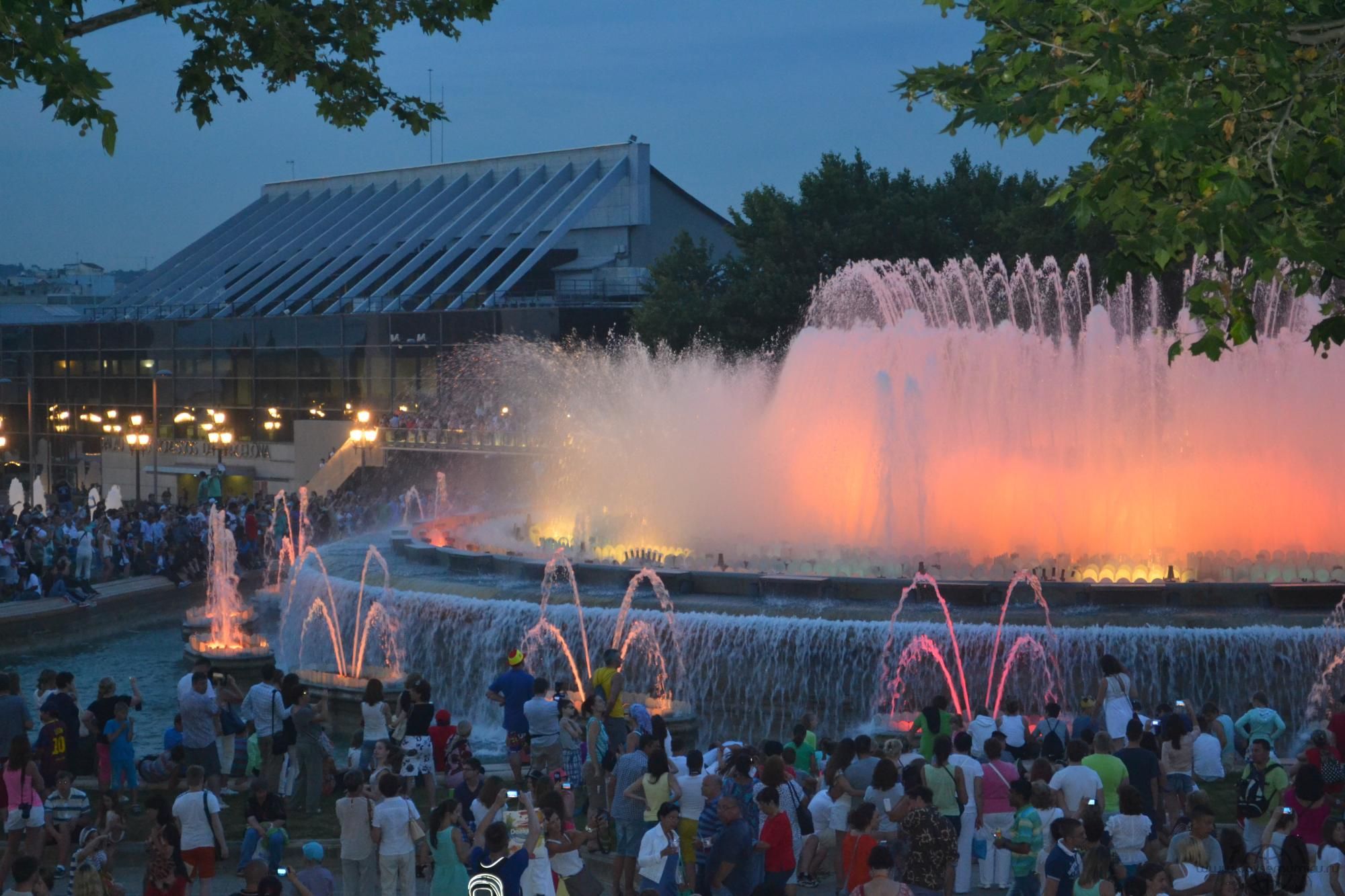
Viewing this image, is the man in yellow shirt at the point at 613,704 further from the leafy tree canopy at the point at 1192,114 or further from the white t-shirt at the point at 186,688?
the leafy tree canopy at the point at 1192,114

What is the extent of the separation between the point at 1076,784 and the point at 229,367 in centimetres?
5332

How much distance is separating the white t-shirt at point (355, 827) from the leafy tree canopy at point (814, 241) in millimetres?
34851

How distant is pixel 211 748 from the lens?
46.0 ft

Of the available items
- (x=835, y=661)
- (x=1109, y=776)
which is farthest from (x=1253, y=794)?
(x=835, y=661)

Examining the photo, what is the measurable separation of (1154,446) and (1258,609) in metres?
7.01

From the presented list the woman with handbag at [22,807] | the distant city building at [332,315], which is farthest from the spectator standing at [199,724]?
the distant city building at [332,315]

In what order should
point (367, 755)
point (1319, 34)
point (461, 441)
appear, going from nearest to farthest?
point (1319, 34)
point (367, 755)
point (461, 441)

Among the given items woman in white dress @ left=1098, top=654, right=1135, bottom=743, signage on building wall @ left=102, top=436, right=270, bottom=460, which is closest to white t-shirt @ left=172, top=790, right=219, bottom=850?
woman in white dress @ left=1098, top=654, right=1135, bottom=743

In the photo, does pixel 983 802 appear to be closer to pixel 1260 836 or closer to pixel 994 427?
pixel 1260 836

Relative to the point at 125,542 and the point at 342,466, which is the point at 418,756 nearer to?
the point at 125,542

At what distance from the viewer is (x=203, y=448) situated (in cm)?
5462

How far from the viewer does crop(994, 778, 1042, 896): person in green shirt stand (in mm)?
9625

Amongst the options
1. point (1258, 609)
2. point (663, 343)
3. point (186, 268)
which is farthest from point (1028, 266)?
point (186, 268)

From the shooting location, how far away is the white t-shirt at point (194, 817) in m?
10.4
